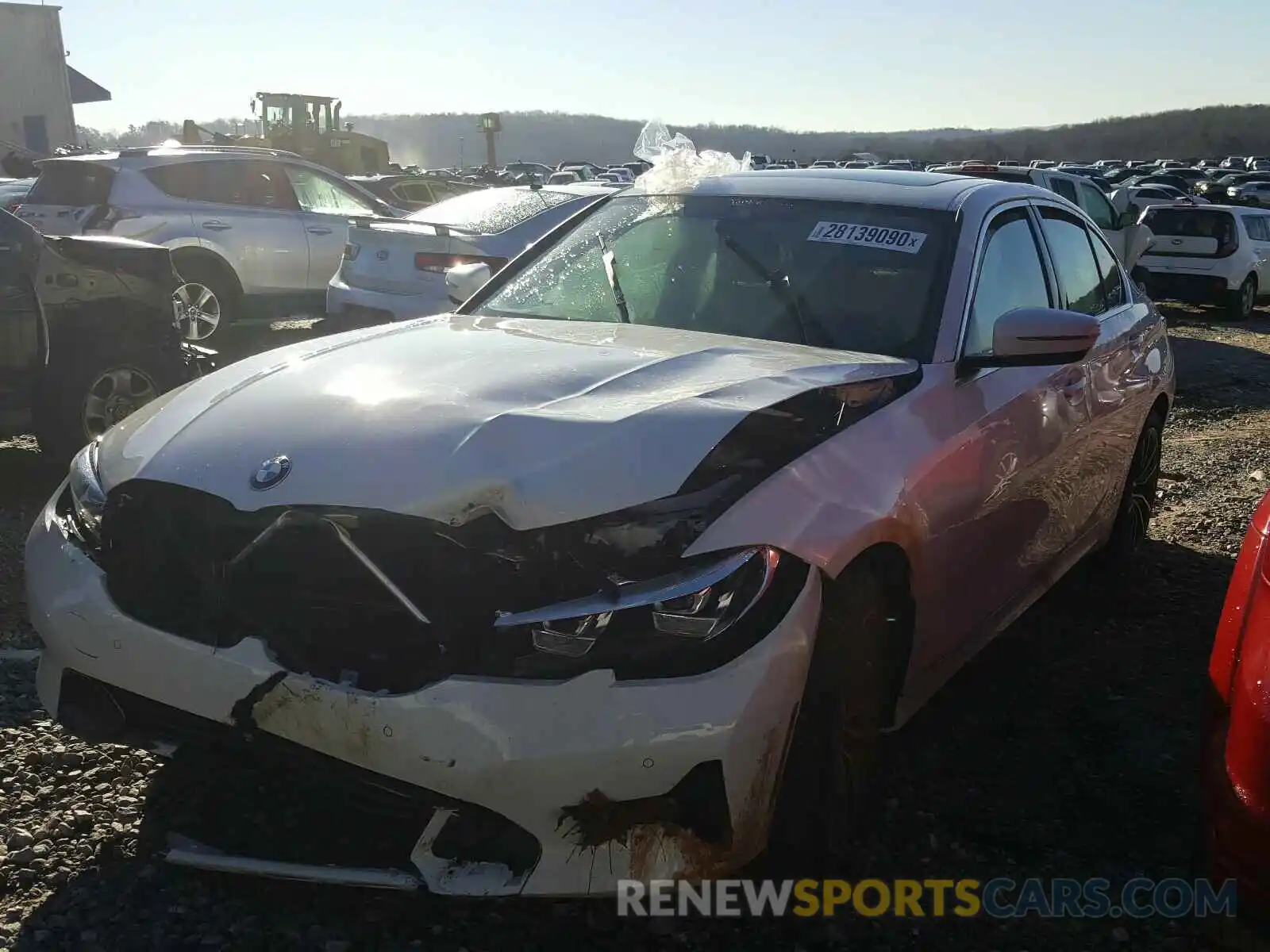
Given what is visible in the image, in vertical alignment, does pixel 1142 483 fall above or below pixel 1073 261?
below

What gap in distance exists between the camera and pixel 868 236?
142 inches

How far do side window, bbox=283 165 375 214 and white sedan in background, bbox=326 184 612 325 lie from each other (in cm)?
268

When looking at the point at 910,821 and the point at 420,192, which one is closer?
the point at 910,821

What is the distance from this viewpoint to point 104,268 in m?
6.10

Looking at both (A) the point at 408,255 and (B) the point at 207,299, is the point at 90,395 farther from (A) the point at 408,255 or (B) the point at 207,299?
(B) the point at 207,299

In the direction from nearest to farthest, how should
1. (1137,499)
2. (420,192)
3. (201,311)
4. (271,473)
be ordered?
(271,473), (1137,499), (201,311), (420,192)

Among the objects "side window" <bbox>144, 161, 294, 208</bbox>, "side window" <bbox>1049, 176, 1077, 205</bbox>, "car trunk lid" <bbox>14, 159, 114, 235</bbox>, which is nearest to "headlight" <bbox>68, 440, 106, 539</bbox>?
"car trunk lid" <bbox>14, 159, 114, 235</bbox>

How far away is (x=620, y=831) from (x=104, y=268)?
5.12 meters

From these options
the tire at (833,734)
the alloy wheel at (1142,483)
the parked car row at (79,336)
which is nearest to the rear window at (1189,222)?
the alloy wheel at (1142,483)

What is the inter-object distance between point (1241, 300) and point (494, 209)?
1233 cm

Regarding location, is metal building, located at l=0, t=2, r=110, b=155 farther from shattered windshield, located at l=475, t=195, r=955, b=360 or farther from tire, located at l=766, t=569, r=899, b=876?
tire, located at l=766, t=569, r=899, b=876

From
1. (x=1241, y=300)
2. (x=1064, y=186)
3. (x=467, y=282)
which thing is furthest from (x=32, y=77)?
(x=467, y=282)

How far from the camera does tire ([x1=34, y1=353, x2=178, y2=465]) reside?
581 cm

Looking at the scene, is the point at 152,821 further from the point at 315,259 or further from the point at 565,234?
the point at 315,259
